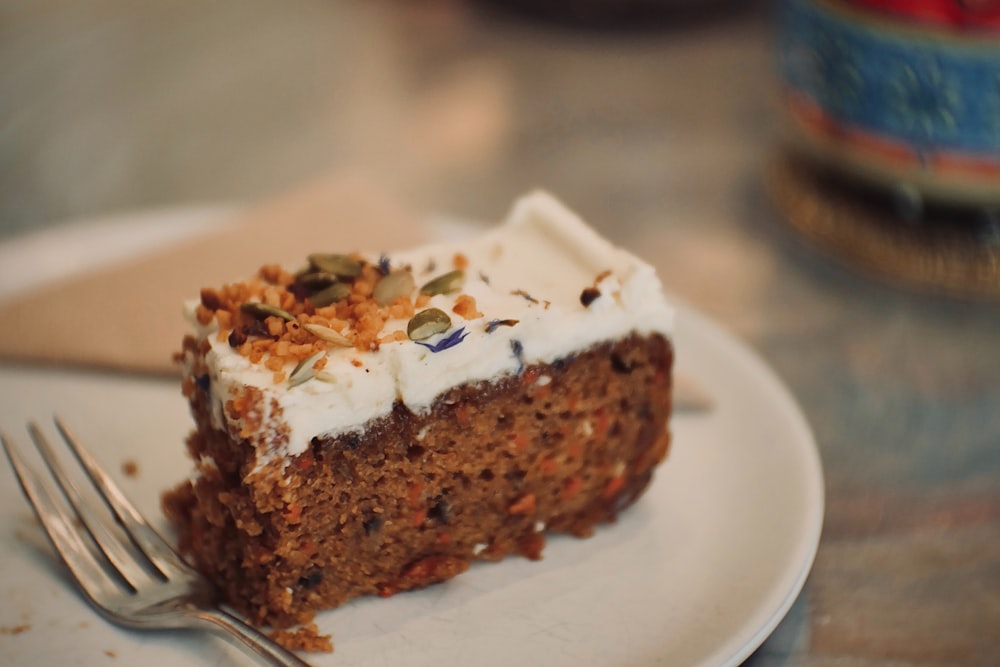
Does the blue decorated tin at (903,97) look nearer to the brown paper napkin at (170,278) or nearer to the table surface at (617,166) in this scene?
the table surface at (617,166)

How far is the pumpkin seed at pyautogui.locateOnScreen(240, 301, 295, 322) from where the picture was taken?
3.93ft

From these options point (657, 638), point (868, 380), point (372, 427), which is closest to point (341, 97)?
point (868, 380)

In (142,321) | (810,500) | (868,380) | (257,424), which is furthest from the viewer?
(868,380)

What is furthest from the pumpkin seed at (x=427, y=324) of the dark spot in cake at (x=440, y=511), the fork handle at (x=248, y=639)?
the fork handle at (x=248, y=639)

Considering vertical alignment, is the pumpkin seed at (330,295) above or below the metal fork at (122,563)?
above

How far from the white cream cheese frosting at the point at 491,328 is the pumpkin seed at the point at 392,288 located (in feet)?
0.13

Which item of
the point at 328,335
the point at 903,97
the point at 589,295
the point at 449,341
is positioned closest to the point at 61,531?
the point at 328,335

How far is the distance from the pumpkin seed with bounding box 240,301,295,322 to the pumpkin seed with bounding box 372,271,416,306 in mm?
108

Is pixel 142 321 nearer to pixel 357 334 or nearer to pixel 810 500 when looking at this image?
pixel 357 334

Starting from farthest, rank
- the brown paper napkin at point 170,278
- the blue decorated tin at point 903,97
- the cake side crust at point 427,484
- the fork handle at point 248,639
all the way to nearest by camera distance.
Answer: the blue decorated tin at point 903,97, the brown paper napkin at point 170,278, the cake side crust at point 427,484, the fork handle at point 248,639

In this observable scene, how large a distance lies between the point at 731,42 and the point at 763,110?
1.32 ft

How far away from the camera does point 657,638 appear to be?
3.81ft

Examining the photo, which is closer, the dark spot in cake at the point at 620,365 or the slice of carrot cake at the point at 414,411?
the slice of carrot cake at the point at 414,411

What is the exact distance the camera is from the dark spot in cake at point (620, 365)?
130cm
